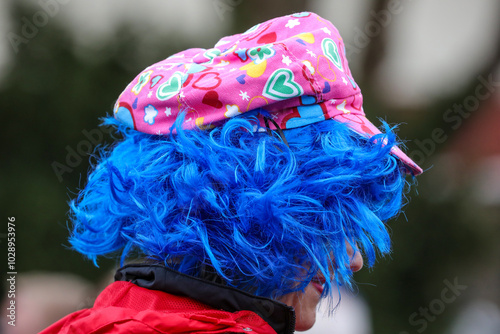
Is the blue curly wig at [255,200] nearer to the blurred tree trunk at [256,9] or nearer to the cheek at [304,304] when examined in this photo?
the cheek at [304,304]

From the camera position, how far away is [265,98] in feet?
3.34

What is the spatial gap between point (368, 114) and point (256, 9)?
3.45ft

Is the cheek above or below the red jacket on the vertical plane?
below

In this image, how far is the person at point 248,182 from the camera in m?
0.99

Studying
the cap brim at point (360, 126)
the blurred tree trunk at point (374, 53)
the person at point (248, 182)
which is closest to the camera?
the person at point (248, 182)

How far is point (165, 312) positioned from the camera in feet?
3.03

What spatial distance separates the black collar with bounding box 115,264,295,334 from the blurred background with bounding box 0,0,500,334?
5.10 feet

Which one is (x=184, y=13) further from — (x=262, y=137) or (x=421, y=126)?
(x=262, y=137)

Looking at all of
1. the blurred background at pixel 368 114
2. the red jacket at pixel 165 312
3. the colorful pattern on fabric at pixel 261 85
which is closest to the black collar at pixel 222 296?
the red jacket at pixel 165 312

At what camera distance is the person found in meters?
0.99

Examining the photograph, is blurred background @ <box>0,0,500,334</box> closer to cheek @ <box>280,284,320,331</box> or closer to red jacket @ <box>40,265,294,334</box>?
cheek @ <box>280,284,320,331</box>

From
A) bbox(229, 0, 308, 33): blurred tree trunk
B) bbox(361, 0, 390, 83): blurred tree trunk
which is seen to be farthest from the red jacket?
bbox(361, 0, 390, 83): blurred tree trunk

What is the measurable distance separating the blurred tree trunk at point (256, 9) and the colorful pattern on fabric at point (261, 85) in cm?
183

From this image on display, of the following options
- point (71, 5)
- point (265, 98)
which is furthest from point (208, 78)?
point (71, 5)
